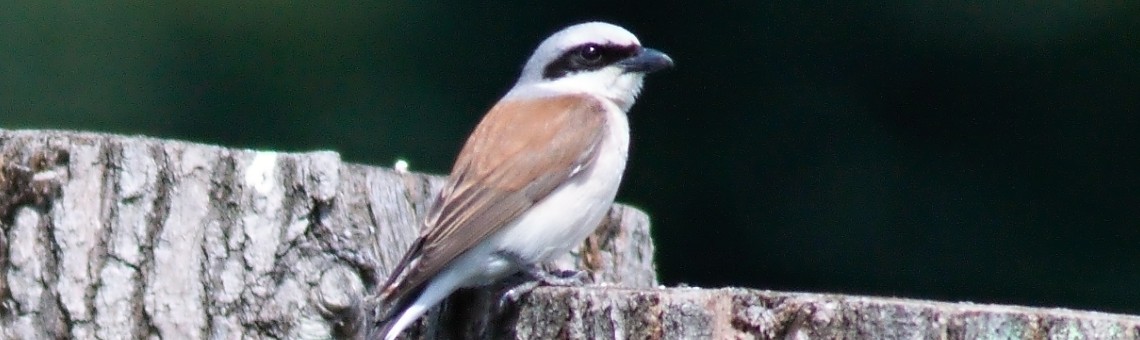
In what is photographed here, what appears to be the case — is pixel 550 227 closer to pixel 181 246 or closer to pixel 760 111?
pixel 181 246

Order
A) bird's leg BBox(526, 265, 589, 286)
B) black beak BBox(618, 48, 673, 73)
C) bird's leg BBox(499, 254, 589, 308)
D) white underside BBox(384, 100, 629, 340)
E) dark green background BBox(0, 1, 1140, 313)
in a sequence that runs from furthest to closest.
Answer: dark green background BBox(0, 1, 1140, 313) < black beak BBox(618, 48, 673, 73) < white underside BBox(384, 100, 629, 340) < bird's leg BBox(526, 265, 589, 286) < bird's leg BBox(499, 254, 589, 308)

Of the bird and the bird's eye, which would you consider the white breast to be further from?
the bird's eye

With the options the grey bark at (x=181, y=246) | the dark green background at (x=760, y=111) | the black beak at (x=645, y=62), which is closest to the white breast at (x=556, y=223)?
the grey bark at (x=181, y=246)

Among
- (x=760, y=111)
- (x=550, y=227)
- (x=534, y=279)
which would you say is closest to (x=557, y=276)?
(x=550, y=227)

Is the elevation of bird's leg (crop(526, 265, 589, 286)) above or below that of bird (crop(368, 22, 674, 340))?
below

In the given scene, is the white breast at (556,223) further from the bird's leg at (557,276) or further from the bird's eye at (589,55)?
the bird's eye at (589,55)

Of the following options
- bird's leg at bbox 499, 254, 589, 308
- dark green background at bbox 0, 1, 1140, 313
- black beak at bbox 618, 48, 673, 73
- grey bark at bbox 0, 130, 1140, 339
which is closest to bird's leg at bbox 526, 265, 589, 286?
bird's leg at bbox 499, 254, 589, 308
